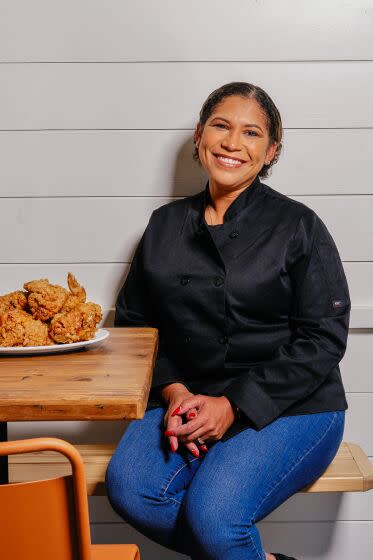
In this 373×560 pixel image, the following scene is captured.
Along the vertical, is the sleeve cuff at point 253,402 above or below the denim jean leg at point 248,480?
above

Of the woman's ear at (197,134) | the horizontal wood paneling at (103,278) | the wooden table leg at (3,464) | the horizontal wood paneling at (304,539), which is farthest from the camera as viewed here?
the horizontal wood paneling at (304,539)

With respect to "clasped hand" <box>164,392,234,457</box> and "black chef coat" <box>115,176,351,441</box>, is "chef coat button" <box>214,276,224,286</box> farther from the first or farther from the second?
"clasped hand" <box>164,392,234,457</box>

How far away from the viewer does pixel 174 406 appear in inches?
67.2

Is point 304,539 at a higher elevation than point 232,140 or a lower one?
lower

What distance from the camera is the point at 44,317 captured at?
1.55m

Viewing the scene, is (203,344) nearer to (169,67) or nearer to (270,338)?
(270,338)

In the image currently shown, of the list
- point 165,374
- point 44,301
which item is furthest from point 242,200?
point 44,301

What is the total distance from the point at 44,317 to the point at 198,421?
415 millimetres

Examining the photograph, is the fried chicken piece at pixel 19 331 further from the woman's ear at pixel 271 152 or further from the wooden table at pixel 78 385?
the woman's ear at pixel 271 152

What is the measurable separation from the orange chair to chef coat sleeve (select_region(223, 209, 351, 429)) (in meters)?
0.75

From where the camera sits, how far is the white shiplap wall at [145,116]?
80.3 inches

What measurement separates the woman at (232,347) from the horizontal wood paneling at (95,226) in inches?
6.9

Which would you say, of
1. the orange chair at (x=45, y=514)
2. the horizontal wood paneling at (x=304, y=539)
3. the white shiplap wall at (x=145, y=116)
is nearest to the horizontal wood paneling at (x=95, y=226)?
the white shiplap wall at (x=145, y=116)

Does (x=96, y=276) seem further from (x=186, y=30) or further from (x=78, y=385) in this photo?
(x=78, y=385)
